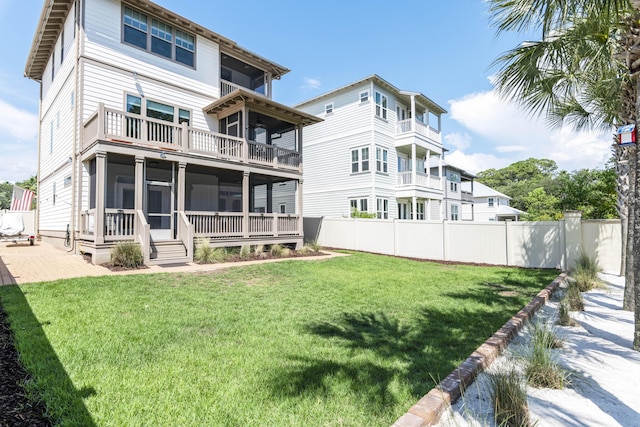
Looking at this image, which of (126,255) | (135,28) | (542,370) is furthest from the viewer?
(135,28)

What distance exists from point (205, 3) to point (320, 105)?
34.8 feet

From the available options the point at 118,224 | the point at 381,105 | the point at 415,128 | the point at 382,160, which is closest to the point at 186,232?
the point at 118,224

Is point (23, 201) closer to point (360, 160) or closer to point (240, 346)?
point (360, 160)

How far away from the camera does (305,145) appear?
23.8 metres

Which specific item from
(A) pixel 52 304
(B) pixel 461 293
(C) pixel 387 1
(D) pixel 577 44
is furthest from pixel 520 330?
(C) pixel 387 1

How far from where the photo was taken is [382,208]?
67.3 feet

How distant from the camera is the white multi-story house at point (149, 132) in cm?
1045

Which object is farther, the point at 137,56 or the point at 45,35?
the point at 45,35

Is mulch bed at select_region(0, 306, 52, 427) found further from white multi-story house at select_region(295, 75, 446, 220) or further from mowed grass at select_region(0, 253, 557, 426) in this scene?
white multi-story house at select_region(295, 75, 446, 220)

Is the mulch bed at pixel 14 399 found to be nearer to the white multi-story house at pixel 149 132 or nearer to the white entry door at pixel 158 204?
the white multi-story house at pixel 149 132

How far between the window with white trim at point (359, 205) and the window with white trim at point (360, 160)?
186 cm

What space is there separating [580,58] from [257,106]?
10.8 metres

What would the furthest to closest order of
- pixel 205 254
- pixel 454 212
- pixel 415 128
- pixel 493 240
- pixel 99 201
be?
1. pixel 454 212
2. pixel 415 128
3. pixel 493 240
4. pixel 205 254
5. pixel 99 201

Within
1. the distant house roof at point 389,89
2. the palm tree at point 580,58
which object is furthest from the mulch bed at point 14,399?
the distant house roof at point 389,89
